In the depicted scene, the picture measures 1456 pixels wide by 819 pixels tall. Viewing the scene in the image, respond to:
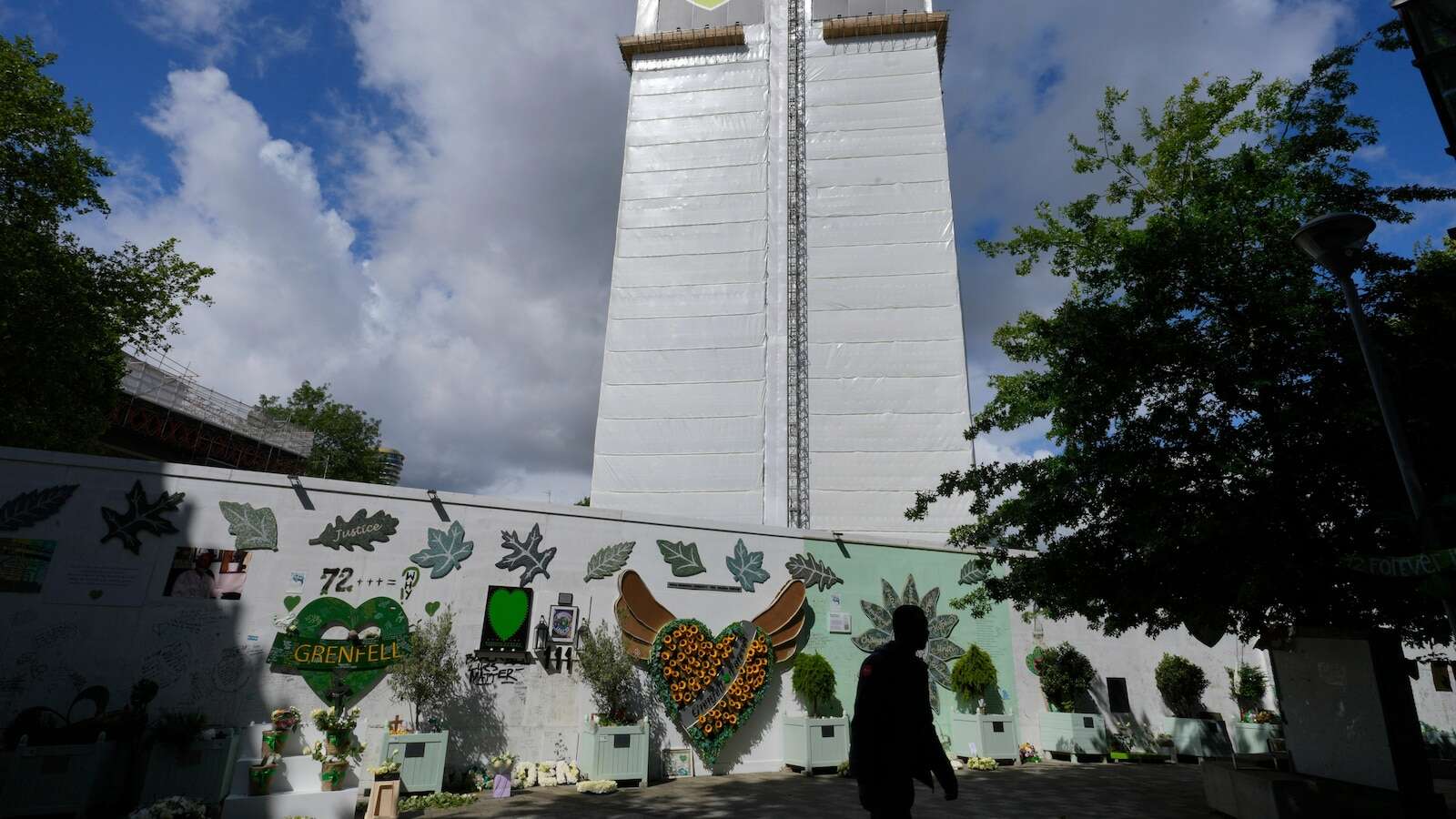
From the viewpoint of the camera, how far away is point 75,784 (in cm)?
669

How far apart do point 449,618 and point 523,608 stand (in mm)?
978

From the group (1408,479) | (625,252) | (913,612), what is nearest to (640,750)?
(913,612)

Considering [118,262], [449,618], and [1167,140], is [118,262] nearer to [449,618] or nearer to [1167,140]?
[449,618]

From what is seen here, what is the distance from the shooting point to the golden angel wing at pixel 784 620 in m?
11.1

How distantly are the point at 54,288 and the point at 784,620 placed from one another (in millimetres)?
16413

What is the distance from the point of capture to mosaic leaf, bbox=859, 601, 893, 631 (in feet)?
39.3

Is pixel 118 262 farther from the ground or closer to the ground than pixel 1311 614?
farther from the ground

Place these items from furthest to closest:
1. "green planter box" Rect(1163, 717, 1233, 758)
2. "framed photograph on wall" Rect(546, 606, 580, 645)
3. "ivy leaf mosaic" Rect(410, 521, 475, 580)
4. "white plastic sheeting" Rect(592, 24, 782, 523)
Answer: "white plastic sheeting" Rect(592, 24, 782, 523) < "green planter box" Rect(1163, 717, 1233, 758) < "framed photograph on wall" Rect(546, 606, 580, 645) < "ivy leaf mosaic" Rect(410, 521, 475, 580)

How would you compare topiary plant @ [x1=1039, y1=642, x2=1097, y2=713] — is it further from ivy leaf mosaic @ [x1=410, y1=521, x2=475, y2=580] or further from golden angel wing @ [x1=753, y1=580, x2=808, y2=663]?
ivy leaf mosaic @ [x1=410, y1=521, x2=475, y2=580]

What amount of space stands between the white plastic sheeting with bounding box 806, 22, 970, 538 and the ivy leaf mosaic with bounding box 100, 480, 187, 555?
57.1ft

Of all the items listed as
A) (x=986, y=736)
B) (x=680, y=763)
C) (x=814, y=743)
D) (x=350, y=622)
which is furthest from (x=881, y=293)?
(x=350, y=622)

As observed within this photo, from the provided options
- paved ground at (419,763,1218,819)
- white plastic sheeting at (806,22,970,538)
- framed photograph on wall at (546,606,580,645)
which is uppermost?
white plastic sheeting at (806,22,970,538)

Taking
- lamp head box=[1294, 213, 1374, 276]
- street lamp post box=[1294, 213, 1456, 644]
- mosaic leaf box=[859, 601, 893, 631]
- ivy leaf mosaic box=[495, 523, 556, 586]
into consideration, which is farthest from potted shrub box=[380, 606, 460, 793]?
lamp head box=[1294, 213, 1374, 276]

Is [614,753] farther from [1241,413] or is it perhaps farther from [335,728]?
[1241,413]
